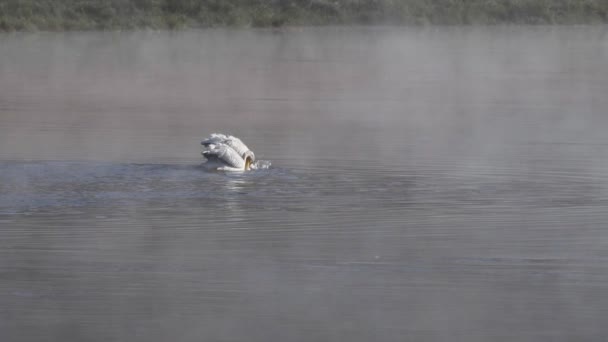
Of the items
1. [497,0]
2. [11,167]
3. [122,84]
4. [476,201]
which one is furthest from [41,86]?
[497,0]

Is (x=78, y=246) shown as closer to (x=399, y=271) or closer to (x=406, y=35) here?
(x=399, y=271)

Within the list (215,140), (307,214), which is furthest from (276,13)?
(307,214)

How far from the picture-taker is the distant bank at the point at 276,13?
32.4 m

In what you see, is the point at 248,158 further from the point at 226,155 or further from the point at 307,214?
the point at 307,214

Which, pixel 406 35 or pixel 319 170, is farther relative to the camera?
pixel 406 35

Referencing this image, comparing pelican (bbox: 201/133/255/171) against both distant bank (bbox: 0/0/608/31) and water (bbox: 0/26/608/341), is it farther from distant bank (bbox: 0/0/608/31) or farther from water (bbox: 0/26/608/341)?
distant bank (bbox: 0/0/608/31)

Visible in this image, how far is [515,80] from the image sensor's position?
2130 cm

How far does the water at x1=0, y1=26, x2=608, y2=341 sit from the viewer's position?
21.5 ft

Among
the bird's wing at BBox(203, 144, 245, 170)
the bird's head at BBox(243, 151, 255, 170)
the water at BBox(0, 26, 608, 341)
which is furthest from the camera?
the bird's head at BBox(243, 151, 255, 170)

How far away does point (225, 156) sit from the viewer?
11.0 meters

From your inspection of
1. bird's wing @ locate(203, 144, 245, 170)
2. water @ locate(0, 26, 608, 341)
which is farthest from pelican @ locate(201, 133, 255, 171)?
water @ locate(0, 26, 608, 341)

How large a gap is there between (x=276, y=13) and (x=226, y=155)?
914 inches

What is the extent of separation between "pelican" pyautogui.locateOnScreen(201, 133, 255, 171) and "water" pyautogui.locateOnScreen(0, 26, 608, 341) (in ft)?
0.57

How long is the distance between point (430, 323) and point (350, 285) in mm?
776
